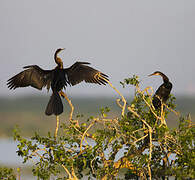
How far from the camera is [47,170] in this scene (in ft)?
16.5

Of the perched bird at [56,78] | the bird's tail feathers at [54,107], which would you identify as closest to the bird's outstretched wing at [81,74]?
the perched bird at [56,78]

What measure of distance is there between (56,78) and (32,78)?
0.64 m

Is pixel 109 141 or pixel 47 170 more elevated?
pixel 109 141

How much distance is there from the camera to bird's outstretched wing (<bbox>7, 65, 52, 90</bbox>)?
6262mm

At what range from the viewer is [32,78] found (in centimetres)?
636

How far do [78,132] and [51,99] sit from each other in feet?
2.93

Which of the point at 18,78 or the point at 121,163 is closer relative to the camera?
the point at 121,163

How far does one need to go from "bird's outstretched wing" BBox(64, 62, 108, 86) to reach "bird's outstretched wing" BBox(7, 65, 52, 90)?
403 mm

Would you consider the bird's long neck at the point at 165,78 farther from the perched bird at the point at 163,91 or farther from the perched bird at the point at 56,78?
the perched bird at the point at 56,78

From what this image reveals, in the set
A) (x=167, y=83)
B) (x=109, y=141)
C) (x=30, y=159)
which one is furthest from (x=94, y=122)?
(x=167, y=83)

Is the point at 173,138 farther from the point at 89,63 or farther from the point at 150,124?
the point at 89,63

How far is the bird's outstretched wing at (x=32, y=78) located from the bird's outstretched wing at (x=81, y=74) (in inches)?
15.9

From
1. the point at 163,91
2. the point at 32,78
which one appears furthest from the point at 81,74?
the point at 163,91

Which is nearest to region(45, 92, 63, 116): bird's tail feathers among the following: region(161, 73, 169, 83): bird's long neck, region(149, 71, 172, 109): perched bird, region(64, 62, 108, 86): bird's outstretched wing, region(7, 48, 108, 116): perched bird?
region(7, 48, 108, 116): perched bird
